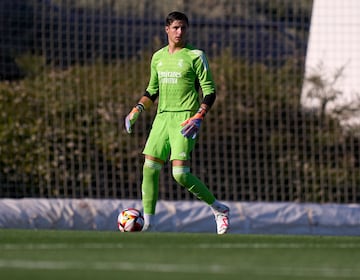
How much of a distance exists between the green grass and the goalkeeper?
1292 mm

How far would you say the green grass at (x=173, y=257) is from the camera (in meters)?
7.23

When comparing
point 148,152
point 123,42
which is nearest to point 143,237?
point 148,152

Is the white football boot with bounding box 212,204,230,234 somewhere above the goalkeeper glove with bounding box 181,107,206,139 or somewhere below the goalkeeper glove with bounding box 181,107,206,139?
below

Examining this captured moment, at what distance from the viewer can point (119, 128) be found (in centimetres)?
1756

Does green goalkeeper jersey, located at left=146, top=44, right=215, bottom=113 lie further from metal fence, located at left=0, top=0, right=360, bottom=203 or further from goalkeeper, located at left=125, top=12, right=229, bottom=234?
metal fence, located at left=0, top=0, right=360, bottom=203

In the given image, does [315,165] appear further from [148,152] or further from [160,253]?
[160,253]

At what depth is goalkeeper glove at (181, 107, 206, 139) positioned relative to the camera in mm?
12414

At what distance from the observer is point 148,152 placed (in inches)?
501

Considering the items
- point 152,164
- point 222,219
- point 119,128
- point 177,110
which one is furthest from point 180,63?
point 119,128

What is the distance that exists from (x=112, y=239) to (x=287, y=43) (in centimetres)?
1106

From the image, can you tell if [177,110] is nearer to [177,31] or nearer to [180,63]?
[180,63]

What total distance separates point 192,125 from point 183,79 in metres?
0.58

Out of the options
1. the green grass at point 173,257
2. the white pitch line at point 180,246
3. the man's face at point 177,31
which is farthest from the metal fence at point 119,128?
the white pitch line at point 180,246

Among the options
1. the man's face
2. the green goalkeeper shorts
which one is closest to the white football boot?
Answer: the green goalkeeper shorts
